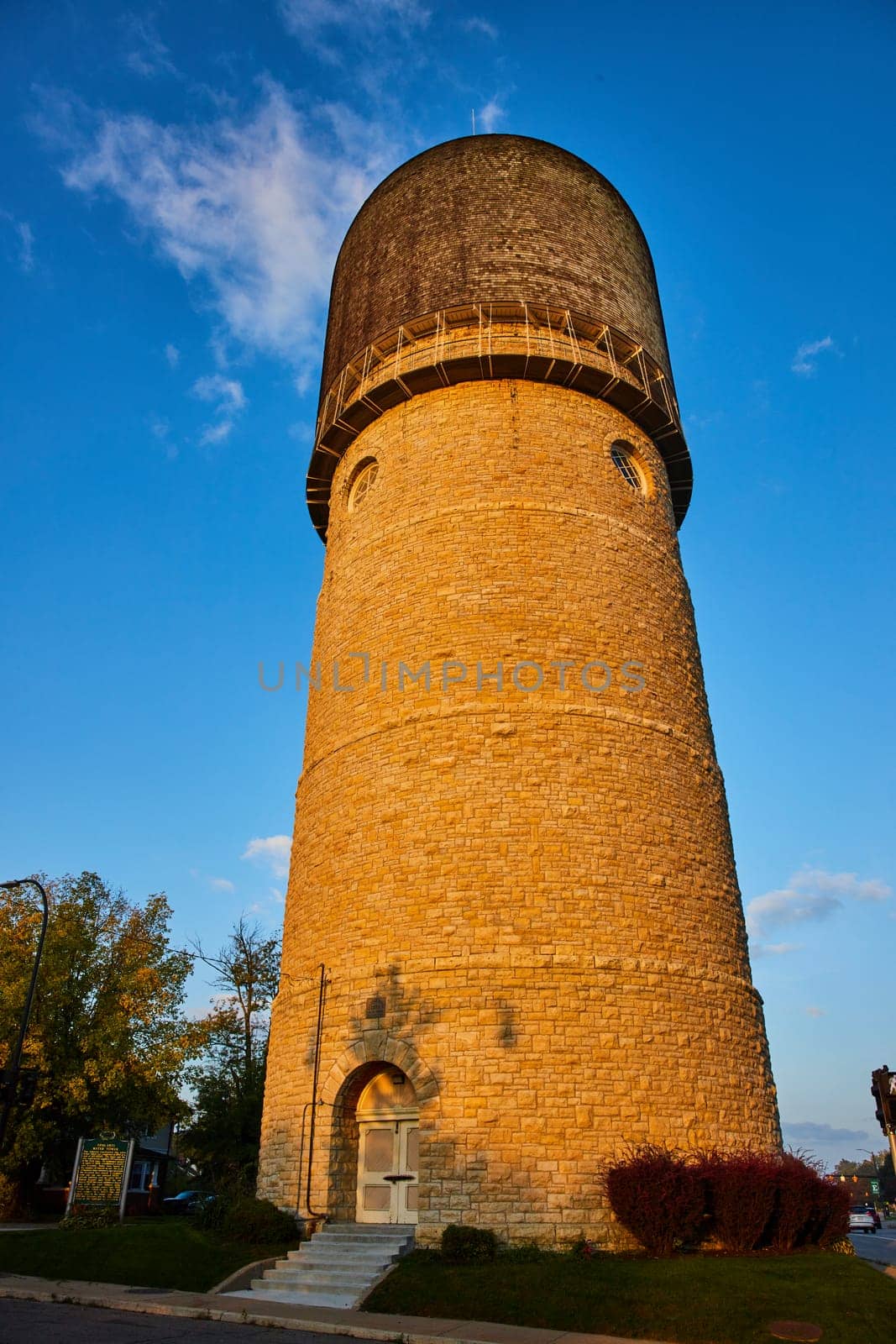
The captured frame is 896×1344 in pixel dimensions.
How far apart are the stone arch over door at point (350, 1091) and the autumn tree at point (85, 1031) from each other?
11.2 meters

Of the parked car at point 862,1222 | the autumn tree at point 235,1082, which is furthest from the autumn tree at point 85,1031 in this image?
the parked car at point 862,1222

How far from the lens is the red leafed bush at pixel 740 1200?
37.9 ft

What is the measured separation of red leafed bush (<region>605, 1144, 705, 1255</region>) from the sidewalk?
2597 mm

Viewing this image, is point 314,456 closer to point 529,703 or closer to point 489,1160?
point 529,703

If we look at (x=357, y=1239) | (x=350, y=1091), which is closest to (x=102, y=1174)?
(x=350, y=1091)

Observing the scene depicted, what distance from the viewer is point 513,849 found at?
13617 millimetres

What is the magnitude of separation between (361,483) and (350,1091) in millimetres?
11846

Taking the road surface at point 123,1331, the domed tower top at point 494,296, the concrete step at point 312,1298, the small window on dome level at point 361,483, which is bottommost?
the road surface at point 123,1331

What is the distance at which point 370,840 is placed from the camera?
1459cm

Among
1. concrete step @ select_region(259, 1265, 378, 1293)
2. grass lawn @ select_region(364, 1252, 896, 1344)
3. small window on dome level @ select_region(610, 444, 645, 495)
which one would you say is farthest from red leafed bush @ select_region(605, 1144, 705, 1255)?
small window on dome level @ select_region(610, 444, 645, 495)

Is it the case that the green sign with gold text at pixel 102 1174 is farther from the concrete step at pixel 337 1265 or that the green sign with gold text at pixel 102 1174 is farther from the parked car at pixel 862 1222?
the parked car at pixel 862 1222

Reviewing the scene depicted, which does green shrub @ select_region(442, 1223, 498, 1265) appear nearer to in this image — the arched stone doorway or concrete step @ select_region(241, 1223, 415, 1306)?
concrete step @ select_region(241, 1223, 415, 1306)

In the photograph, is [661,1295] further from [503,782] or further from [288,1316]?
[503,782]

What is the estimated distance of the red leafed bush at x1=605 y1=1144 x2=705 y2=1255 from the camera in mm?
11266
